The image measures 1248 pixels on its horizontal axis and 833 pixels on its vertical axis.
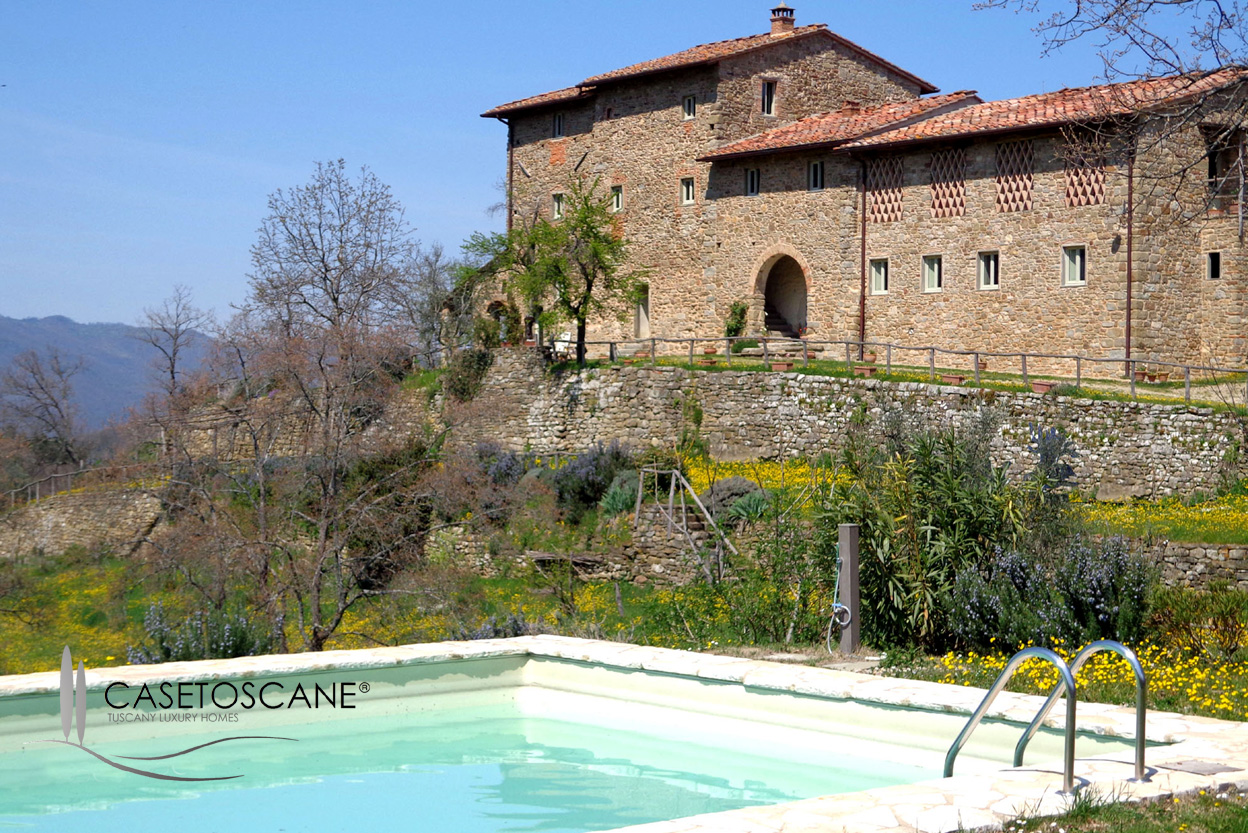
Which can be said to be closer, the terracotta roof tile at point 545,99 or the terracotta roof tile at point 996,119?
the terracotta roof tile at point 996,119

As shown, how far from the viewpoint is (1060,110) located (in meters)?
25.8

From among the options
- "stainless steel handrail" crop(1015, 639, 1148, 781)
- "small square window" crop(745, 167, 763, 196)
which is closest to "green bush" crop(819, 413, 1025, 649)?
"stainless steel handrail" crop(1015, 639, 1148, 781)

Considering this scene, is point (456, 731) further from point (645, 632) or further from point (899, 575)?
point (899, 575)

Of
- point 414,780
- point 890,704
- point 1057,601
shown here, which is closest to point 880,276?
point 1057,601

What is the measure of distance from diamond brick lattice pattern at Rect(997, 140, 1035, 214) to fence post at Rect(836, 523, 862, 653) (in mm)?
17739

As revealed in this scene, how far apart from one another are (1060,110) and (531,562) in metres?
15.0

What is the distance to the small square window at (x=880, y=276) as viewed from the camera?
96.4ft

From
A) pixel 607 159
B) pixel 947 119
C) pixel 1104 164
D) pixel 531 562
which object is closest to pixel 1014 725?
pixel 531 562

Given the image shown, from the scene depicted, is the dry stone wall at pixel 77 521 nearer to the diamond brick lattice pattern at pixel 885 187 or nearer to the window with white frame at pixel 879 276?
the window with white frame at pixel 879 276

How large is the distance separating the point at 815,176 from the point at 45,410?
112ft

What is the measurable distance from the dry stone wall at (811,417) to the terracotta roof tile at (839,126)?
681cm

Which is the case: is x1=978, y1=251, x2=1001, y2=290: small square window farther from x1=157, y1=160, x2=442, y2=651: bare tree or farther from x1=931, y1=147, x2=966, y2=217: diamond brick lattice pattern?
x1=157, y1=160, x2=442, y2=651: bare tree

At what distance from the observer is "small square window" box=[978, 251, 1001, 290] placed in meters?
27.2

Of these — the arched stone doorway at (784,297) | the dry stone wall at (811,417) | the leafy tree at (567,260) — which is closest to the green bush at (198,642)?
the dry stone wall at (811,417)
